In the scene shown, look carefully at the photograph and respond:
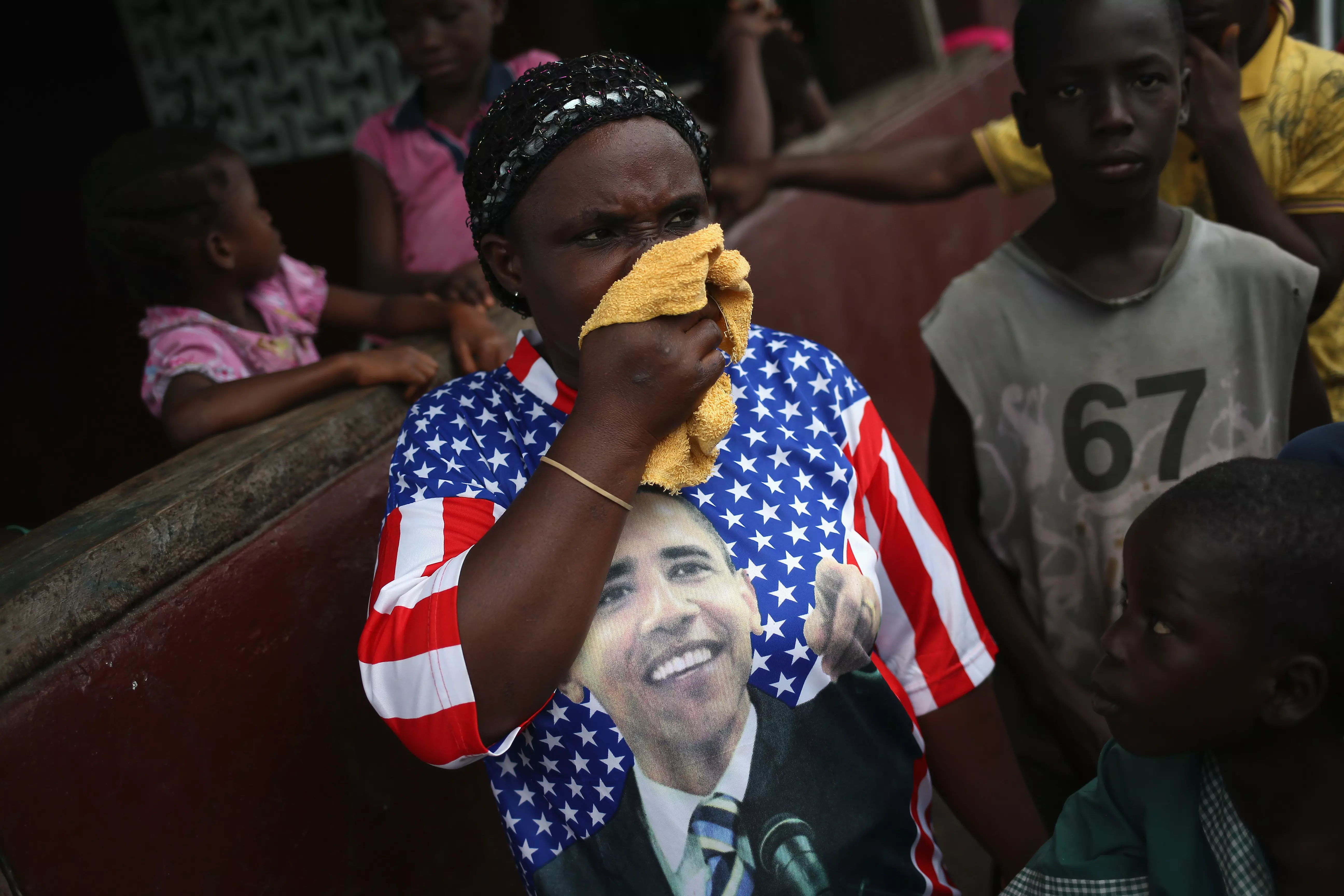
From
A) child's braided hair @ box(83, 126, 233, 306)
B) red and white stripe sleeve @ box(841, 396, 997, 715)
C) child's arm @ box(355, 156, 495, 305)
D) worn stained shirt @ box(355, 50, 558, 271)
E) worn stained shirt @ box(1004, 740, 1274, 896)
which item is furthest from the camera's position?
worn stained shirt @ box(355, 50, 558, 271)

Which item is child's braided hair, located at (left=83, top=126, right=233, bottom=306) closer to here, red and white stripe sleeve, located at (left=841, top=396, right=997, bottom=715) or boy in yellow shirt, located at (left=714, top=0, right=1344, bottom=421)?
red and white stripe sleeve, located at (left=841, top=396, right=997, bottom=715)

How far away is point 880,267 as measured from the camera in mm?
4344

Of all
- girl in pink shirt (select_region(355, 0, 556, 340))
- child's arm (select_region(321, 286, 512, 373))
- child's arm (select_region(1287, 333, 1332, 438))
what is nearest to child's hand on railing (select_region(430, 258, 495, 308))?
child's arm (select_region(321, 286, 512, 373))

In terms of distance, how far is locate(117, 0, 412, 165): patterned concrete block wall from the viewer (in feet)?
15.0

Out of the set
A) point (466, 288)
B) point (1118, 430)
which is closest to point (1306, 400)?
point (1118, 430)

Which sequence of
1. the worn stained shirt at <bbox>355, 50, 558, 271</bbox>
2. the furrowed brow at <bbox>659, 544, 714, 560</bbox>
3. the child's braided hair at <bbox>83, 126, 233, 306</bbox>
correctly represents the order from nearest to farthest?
the furrowed brow at <bbox>659, 544, 714, 560</bbox> < the child's braided hair at <bbox>83, 126, 233, 306</bbox> < the worn stained shirt at <bbox>355, 50, 558, 271</bbox>

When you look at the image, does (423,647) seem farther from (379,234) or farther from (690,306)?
(379,234)

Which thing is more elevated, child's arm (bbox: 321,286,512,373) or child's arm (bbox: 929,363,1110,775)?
child's arm (bbox: 321,286,512,373)

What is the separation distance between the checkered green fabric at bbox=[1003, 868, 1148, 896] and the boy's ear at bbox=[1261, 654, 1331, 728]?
0.94ft

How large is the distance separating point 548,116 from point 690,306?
0.96 ft

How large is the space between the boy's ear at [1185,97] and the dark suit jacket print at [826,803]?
3.92 feet

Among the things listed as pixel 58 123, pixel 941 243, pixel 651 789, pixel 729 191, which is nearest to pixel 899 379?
pixel 941 243

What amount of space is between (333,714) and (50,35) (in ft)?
13.5

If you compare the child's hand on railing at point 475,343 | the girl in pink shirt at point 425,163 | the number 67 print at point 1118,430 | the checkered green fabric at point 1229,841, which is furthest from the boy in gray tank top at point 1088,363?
the girl in pink shirt at point 425,163
